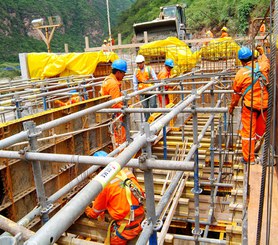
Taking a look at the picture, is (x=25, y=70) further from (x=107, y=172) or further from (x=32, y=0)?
(x=32, y=0)

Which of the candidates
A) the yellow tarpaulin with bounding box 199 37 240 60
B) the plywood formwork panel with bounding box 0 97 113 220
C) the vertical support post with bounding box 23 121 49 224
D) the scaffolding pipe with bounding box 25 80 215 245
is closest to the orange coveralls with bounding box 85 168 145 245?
the plywood formwork panel with bounding box 0 97 113 220

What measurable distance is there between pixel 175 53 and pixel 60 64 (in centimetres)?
433

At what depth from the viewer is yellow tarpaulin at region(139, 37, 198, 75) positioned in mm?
11891

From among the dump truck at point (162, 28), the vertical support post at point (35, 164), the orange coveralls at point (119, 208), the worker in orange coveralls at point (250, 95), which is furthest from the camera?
the dump truck at point (162, 28)

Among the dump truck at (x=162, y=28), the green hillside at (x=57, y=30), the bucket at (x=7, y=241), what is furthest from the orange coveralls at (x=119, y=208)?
the green hillside at (x=57, y=30)

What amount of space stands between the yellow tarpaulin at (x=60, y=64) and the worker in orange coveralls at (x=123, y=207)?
8610mm

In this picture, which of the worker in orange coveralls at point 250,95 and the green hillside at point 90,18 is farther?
the green hillside at point 90,18

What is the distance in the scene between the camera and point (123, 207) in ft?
12.1

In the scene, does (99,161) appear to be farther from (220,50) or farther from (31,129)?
(220,50)

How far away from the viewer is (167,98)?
28.6 feet

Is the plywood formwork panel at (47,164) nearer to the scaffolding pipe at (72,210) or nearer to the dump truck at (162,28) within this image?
the scaffolding pipe at (72,210)

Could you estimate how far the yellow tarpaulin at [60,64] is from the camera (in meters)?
11.5

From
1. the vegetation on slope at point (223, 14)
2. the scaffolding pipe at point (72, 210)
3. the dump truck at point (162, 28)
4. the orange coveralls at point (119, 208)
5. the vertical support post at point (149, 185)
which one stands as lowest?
the orange coveralls at point (119, 208)

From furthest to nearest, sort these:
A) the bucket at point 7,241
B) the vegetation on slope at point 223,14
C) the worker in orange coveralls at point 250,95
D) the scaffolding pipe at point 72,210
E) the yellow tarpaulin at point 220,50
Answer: the vegetation on slope at point 223,14 → the yellow tarpaulin at point 220,50 → the worker in orange coveralls at point 250,95 → the bucket at point 7,241 → the scaffolding pipe at point 72,210
